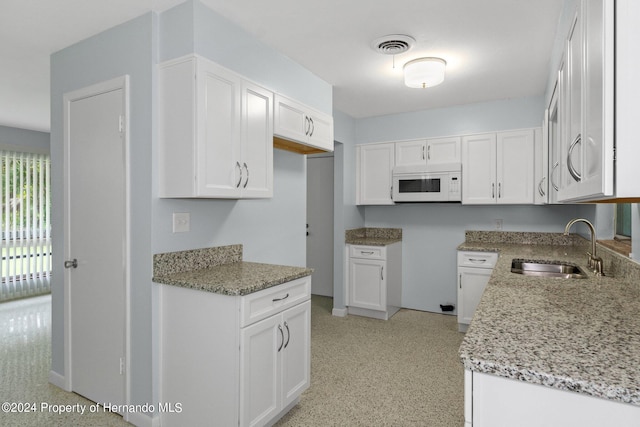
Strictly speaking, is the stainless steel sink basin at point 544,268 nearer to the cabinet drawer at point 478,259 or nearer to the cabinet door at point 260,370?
the cabinet drawer at point 478,259

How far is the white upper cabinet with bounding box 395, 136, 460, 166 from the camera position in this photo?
4.24 metres

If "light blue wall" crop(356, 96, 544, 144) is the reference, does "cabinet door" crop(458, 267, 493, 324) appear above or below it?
below

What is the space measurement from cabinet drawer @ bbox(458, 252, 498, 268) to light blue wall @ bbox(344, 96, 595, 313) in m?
0.63

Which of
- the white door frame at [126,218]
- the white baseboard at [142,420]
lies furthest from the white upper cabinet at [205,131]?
the white baseboard at [142,420]

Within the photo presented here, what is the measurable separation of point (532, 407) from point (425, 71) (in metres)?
2.57

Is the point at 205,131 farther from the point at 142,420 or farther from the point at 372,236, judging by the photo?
the point at 372,236

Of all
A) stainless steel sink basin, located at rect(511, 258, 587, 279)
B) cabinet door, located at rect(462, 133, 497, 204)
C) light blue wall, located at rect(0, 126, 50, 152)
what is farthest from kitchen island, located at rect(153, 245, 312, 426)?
light blue wall, located at rect(0, 126, 50, 152)

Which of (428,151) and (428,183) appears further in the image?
(428,151)

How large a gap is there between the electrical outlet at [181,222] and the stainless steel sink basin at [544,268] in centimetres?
223

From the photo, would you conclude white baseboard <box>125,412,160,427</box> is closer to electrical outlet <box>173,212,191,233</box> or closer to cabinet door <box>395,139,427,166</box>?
electrical outlet <box>173,212,191,233</box>

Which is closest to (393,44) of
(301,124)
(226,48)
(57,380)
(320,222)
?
(301,124)

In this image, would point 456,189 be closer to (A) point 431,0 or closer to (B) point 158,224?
(A) point 431,0

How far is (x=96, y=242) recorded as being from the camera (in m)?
2.44

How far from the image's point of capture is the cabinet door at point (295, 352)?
2189mm
